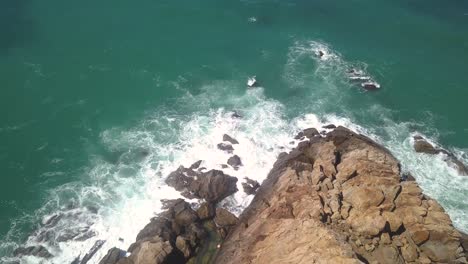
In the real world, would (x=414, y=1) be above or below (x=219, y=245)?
above

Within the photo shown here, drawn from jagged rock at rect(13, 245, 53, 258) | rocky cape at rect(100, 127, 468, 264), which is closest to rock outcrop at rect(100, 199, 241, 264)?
rocky cape at rect(100, 127, 468, 264)

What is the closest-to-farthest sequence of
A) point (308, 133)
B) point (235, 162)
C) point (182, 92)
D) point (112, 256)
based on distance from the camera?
point (112, 256), point (235, 162), point (308, 133), point (182, 92)

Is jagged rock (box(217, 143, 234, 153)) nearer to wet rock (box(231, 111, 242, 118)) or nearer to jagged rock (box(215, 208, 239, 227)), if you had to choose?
wet rock (box(231, 111, 242, 118))

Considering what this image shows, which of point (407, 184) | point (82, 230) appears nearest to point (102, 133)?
point (82, 230)

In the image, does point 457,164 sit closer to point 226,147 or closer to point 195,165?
point 226,147

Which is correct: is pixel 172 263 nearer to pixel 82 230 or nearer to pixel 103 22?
pixel 82 230

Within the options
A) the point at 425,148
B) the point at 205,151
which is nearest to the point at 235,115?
the point at 205,151

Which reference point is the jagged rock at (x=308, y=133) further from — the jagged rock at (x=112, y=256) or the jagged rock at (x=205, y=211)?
the jagged rock at (x=112, y=256)
